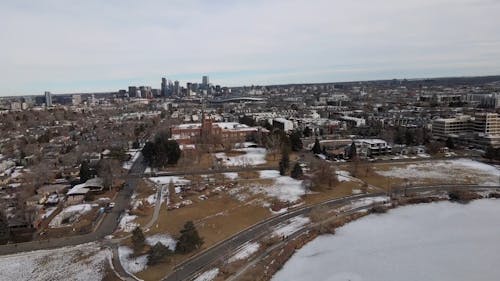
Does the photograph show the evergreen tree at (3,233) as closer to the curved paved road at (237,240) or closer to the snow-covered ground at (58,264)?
the snow-covered ground at (58,264)

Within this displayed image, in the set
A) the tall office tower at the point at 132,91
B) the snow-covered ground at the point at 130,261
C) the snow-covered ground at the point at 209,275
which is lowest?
the snow-covered ground at the point at 130,261

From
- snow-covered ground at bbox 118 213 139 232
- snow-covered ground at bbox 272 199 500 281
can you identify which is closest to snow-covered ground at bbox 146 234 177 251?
snow-covered ground at bbox 118 213 139 232

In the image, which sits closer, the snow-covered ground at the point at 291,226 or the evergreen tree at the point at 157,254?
the evergreen tree at the point at 157,254

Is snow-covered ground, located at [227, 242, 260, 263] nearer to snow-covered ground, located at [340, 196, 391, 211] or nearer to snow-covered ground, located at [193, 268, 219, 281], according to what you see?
snow-covered ground, located at [193, 268, 219, 281]

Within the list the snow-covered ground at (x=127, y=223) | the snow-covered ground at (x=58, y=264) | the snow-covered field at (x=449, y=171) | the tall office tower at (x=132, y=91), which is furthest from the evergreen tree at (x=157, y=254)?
the tall office tower at (x=132, y=91)

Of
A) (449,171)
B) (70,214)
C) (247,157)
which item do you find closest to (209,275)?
(70,214)

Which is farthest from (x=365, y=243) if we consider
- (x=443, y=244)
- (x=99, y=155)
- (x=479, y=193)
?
(x=99, y=155)

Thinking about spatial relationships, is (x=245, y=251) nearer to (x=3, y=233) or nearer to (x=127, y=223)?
(x=127, y=223)
